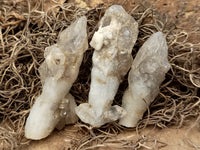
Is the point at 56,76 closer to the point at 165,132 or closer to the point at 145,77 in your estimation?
the point at 145,77

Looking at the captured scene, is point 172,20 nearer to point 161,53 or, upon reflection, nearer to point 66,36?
point 161,53

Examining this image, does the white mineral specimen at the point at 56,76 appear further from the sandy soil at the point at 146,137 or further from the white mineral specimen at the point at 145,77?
the white mineral specimen at the point at 145,77

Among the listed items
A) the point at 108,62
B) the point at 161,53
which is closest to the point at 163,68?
the point at 161,53

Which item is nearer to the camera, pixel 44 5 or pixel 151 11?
pixel 151 11

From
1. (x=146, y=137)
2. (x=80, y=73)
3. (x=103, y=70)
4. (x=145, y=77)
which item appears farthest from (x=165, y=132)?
(x=80, y=73)

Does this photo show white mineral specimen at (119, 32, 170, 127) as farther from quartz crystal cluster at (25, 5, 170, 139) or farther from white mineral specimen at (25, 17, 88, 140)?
white mineral specimen at (25, 17, 88, 140)

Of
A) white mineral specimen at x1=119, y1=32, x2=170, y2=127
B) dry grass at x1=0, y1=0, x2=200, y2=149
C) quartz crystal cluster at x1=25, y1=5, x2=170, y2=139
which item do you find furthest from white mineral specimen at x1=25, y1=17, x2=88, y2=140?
white mineral specimen at x1=119, y1=32, x2=170, y2=127
